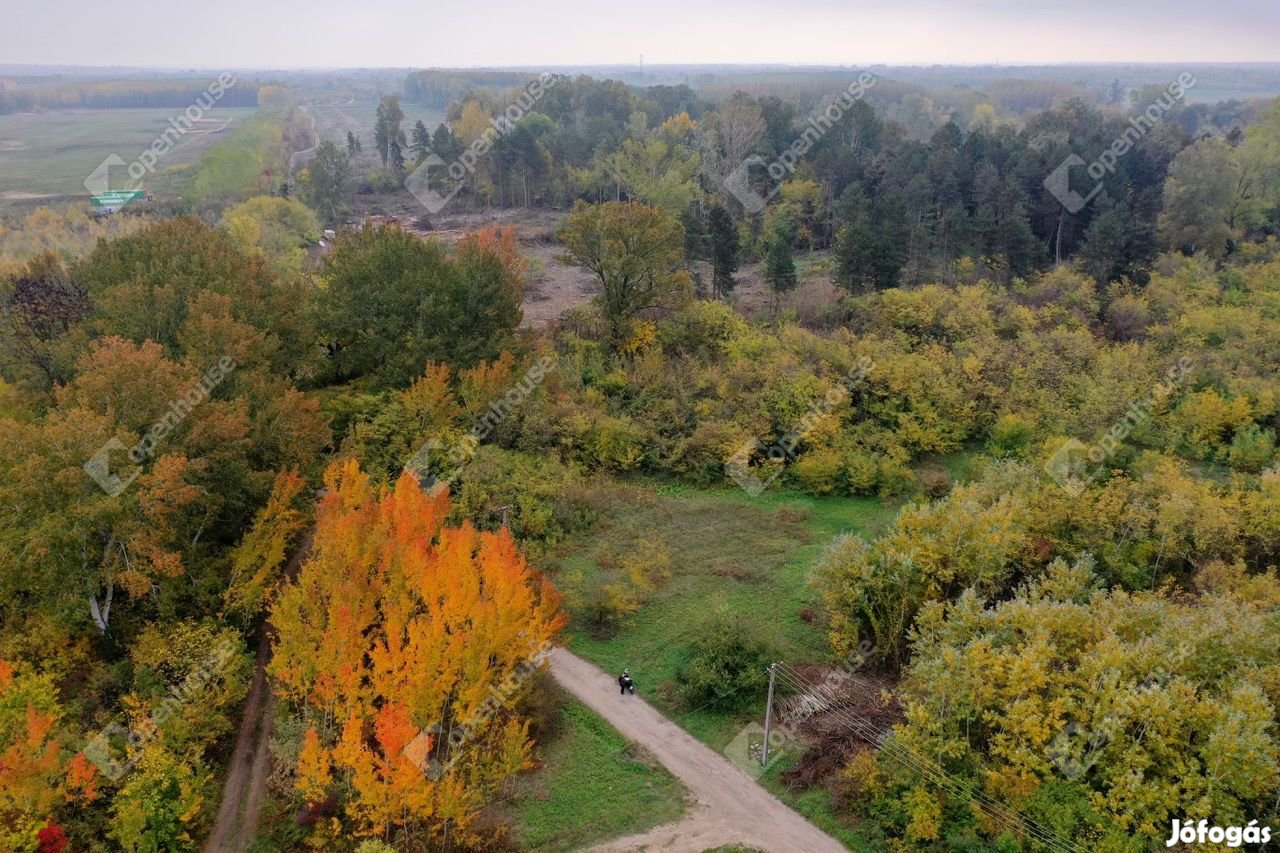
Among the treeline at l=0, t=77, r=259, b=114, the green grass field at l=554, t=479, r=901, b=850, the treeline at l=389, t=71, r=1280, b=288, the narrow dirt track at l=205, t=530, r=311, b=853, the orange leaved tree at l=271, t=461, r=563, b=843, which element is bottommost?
the narrow dirt track at l=205, t=530, r=311, b=853

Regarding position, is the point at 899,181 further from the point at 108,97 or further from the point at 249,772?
the point at 108,97

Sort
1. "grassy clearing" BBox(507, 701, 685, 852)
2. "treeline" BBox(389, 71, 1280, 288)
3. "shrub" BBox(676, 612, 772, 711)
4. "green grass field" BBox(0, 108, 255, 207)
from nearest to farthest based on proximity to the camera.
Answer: "grassy clearing" BBox(507, 701, 685, 852)
"shrub" BBox(676, 612, 772, 711)
"treeline" BBox(389, 71, 1280, 288)
"green grass field" BBox(0, 108, 255, 207)

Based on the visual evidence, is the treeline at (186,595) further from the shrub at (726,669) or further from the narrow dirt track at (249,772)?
the shrub at (726,669)

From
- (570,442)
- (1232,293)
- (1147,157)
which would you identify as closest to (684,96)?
(1147,157)

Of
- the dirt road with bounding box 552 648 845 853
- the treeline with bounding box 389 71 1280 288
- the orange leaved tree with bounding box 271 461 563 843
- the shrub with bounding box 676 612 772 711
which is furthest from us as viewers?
the treeline with bounding box 389 71 1280 288

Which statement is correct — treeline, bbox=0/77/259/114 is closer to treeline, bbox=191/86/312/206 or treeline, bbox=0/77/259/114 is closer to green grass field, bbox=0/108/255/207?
green grass field, bbox=0/108/255/207

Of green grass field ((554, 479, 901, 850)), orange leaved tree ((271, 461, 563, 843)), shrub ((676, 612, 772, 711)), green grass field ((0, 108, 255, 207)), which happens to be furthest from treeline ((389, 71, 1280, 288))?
orange leaved tree ((271, 461, 563, 843))
